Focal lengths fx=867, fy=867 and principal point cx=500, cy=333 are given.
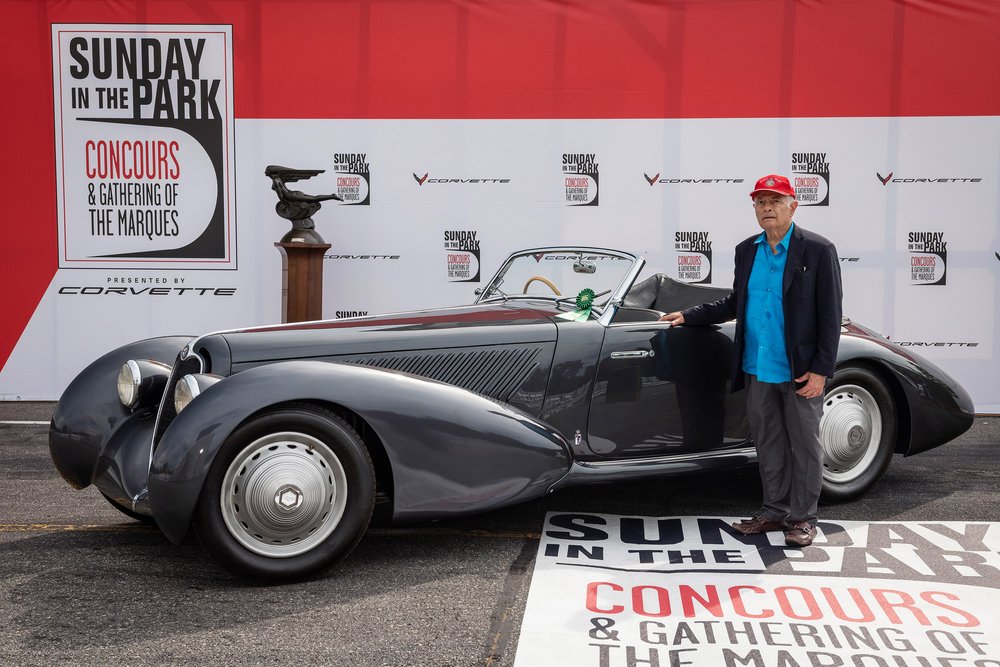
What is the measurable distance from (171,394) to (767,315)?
8.53ft

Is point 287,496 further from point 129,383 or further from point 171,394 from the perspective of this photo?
point 129,383

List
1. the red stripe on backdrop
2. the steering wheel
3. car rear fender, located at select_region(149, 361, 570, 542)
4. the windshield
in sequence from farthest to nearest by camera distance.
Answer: the red stripe on backdrop → the steering wheel → the windshield → car rear fender, located at select_region(149, 361, 570, 542)

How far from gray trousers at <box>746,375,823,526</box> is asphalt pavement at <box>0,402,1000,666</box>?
0.39 metres

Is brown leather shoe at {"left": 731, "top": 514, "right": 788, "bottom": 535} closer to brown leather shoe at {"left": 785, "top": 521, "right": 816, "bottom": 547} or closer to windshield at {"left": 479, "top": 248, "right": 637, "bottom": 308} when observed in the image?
brown leather shoe at {"left": 785, "top": 521, "right": 816, "bottom": 547}

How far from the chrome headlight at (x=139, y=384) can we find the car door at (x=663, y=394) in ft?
6.52

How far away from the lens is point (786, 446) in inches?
156

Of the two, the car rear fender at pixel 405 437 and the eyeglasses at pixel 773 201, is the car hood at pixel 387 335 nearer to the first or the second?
the car rear fender at pixel 405 437

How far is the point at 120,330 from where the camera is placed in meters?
8.19

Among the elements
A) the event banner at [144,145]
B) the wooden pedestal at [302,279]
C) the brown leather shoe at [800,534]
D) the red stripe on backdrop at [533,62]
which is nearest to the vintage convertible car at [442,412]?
the brown leather shoe at [800,534]

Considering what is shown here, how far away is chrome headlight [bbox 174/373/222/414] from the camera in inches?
132

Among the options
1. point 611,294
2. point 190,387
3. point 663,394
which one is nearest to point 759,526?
point 663,394

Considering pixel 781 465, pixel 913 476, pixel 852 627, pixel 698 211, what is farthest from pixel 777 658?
pixel 698 211

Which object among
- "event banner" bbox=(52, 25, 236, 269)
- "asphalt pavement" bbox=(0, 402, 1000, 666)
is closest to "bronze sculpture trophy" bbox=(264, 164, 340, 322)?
"event banner" bbox=(52, 25, 236, 269)

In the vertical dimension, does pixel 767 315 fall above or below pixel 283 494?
above
